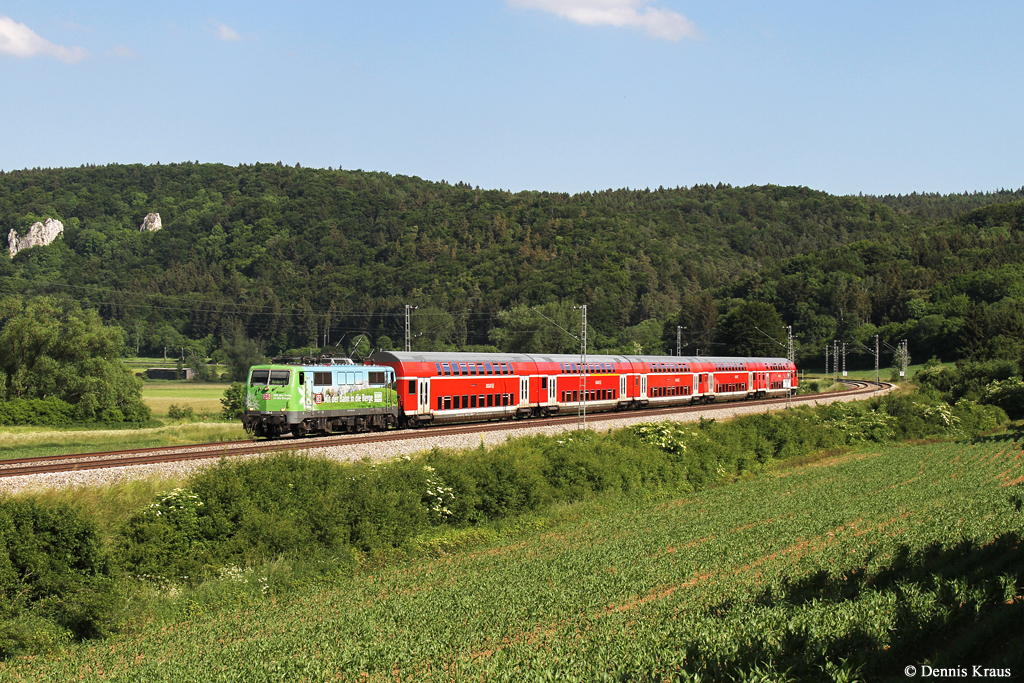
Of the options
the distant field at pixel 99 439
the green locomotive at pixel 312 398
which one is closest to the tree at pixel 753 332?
the distant field at pixel 99 439

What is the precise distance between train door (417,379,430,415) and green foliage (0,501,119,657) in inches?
1028

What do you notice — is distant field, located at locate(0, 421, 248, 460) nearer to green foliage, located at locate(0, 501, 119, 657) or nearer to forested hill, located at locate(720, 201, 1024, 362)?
green foliage, located at locate(0, 501, 119, 657)

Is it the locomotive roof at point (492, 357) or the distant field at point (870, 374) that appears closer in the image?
the locomotive roof at point (492, 357)

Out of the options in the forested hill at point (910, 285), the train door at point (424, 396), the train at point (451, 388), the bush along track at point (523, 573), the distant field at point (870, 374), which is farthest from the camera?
the forested hill at point (910, 285)

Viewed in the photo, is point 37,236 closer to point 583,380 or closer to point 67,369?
point 67,369

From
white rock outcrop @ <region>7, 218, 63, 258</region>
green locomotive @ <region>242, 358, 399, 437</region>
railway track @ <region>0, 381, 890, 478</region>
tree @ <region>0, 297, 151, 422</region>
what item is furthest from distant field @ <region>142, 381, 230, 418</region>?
white rock outcrop @ <region>7, 218, 63, 258</region>

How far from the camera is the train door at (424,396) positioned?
139ft

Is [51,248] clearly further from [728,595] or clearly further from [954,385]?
[728,595]

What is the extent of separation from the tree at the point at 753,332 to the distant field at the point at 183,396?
78.1 m

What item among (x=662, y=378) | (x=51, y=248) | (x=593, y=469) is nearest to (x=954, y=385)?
(x=662, y=378)

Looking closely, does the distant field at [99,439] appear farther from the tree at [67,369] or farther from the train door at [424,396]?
the train door at [424,396]

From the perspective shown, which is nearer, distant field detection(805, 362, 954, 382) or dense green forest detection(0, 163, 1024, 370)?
distant field detection(805, 362, 954, 382)

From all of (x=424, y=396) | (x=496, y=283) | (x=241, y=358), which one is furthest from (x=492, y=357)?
(x=496, y=283)

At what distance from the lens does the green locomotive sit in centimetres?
3491
